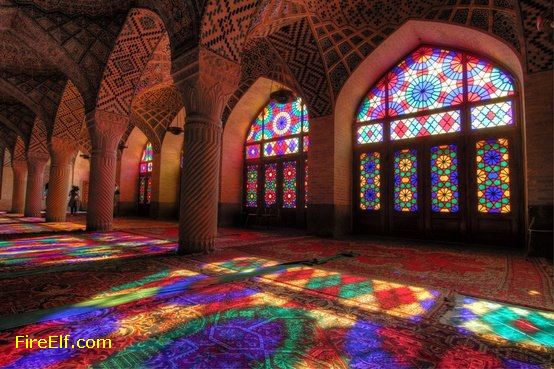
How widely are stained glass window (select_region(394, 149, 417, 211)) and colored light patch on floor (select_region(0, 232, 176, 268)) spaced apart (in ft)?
18.4

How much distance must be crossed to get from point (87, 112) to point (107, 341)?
26.9ft

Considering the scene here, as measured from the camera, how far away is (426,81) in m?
7.89

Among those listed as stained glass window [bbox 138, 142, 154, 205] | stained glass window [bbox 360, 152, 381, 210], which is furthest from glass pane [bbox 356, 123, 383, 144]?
stained glass window [bbox 138, 142, 154, 205]

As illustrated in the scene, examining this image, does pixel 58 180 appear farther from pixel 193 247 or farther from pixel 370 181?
pixel 370 181

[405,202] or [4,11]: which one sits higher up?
[4,11]

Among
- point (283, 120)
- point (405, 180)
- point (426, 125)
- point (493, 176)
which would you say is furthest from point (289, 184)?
point (493, 176)

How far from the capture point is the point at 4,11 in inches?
270

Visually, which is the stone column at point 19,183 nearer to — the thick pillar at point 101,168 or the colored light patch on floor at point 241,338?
the thick pillar at point 101,168

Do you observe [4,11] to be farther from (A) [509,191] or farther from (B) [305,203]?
(A) [509,191]

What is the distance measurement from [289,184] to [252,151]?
85.0 inches

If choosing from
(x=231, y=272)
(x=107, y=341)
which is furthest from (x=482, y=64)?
(x=107, y=341)

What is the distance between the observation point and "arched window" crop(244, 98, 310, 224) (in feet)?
33.2

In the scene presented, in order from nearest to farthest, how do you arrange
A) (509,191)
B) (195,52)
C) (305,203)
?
(195,52)
(509,191)
(305,203)

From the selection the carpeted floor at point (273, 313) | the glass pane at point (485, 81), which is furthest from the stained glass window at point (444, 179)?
the carpeted floor at point (273, 313)
